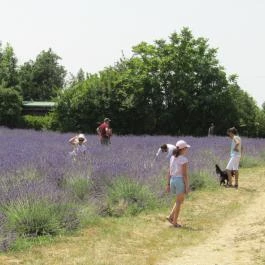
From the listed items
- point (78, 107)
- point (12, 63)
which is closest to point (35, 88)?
point (12, 63)

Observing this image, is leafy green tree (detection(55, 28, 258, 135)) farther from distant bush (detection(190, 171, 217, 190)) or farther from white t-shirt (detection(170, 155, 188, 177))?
white t-shirt (detection(170, 155, 188, 177))

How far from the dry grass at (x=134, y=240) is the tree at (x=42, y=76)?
5604 centimetres

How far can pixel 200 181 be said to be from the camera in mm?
13586

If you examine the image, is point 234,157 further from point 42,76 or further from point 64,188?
point 42,76

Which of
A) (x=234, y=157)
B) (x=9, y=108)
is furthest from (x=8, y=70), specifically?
(x=234, y=157)

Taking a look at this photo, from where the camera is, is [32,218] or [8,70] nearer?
[32,218]

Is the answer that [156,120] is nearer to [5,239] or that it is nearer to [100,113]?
[100,113]

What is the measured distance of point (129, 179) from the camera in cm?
1042

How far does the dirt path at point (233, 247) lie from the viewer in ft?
22.8

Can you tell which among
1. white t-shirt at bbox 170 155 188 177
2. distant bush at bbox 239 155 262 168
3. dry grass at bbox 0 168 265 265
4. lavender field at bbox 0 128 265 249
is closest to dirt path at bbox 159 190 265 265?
dry grass at bbox 0 168 265 265

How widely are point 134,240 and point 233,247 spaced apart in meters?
1.40

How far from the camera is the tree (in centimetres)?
6681

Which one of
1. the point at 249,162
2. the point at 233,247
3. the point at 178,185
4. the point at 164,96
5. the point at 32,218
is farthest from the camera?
the point at 164,96

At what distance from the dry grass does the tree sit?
5604 cm
